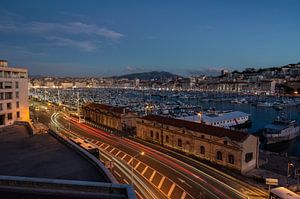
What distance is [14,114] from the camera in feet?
212

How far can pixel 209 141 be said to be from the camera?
47531mm

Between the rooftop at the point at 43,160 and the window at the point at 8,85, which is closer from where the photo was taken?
the rooftop at the point at 43,160

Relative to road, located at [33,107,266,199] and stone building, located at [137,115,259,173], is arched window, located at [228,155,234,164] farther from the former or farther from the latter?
road, located at [33,107,266,199]

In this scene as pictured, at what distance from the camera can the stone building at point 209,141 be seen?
43.2m

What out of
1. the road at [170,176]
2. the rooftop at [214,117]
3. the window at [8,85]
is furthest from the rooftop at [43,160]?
the rooftop at [214,117]

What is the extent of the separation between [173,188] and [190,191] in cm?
221

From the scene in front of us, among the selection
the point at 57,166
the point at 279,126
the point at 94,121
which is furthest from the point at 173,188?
the point at 279,126

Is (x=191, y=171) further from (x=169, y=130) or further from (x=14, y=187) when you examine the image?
(x=14, y=187)

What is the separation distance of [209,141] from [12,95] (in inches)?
1868

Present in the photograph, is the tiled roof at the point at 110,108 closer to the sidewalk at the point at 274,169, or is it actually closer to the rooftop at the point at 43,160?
the sidewalk at the point at 274,169

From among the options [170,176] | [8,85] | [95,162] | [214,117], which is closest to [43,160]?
[95,162]

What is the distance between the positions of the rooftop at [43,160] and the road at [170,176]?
11417 mm

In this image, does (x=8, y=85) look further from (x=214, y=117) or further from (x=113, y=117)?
(x=214, y=117)

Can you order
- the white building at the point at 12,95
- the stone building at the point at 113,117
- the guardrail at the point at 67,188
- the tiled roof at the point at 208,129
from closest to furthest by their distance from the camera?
the guardrail at the point at 67,188
the tiled roof at the point at 208,129
the white building at the point at 12,95
the stone building at the point at 113,117
